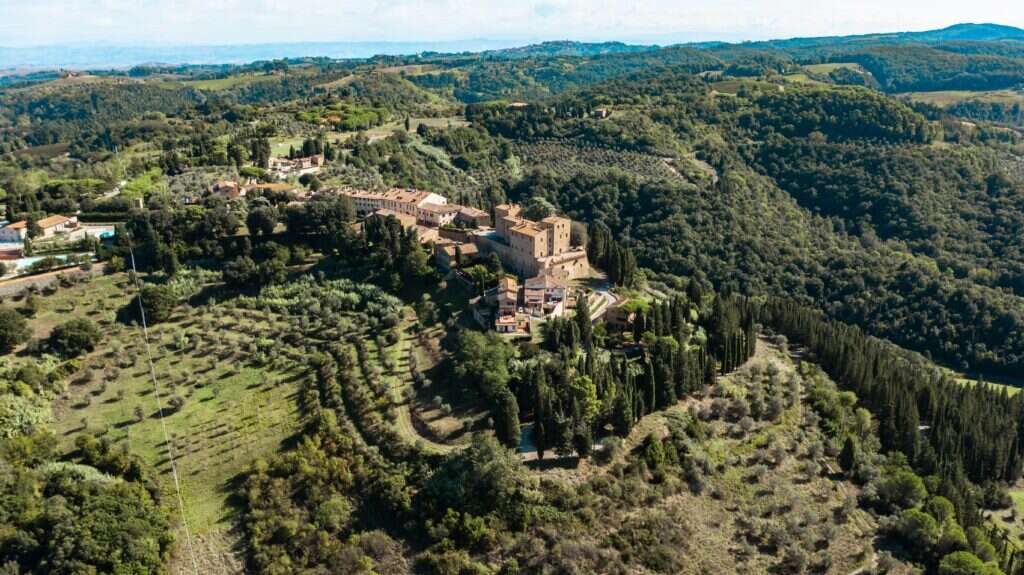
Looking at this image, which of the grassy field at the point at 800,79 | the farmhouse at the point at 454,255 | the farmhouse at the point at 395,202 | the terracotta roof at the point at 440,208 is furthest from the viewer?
the grassy field at the point at 800,79

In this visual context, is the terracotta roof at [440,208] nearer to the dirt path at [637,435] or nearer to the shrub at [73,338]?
the shrub at [73,338]

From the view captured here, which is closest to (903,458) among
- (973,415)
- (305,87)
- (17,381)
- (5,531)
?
(973,415)

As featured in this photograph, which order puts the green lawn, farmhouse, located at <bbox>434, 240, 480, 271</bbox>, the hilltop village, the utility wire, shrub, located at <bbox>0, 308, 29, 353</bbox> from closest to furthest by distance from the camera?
the utility wire
shrub, located at <bbox>0, 308, 29, 353</bbox>
the hilltop village
farmhouse, located at <bbox>434, 240, 480, 271</bbox>
the green lawn

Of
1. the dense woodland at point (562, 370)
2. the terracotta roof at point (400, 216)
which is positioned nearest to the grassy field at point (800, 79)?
the dense woodland at point (562, 370)

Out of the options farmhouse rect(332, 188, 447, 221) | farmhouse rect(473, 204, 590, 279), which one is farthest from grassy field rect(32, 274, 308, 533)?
farmhouse rect(473, 204, 590, 279)

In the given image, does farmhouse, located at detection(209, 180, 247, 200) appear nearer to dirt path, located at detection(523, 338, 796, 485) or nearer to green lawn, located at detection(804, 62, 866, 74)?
dirt path, located at detection(523, 338, 796, 485)

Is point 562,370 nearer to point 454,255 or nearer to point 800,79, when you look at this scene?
point 454,255
